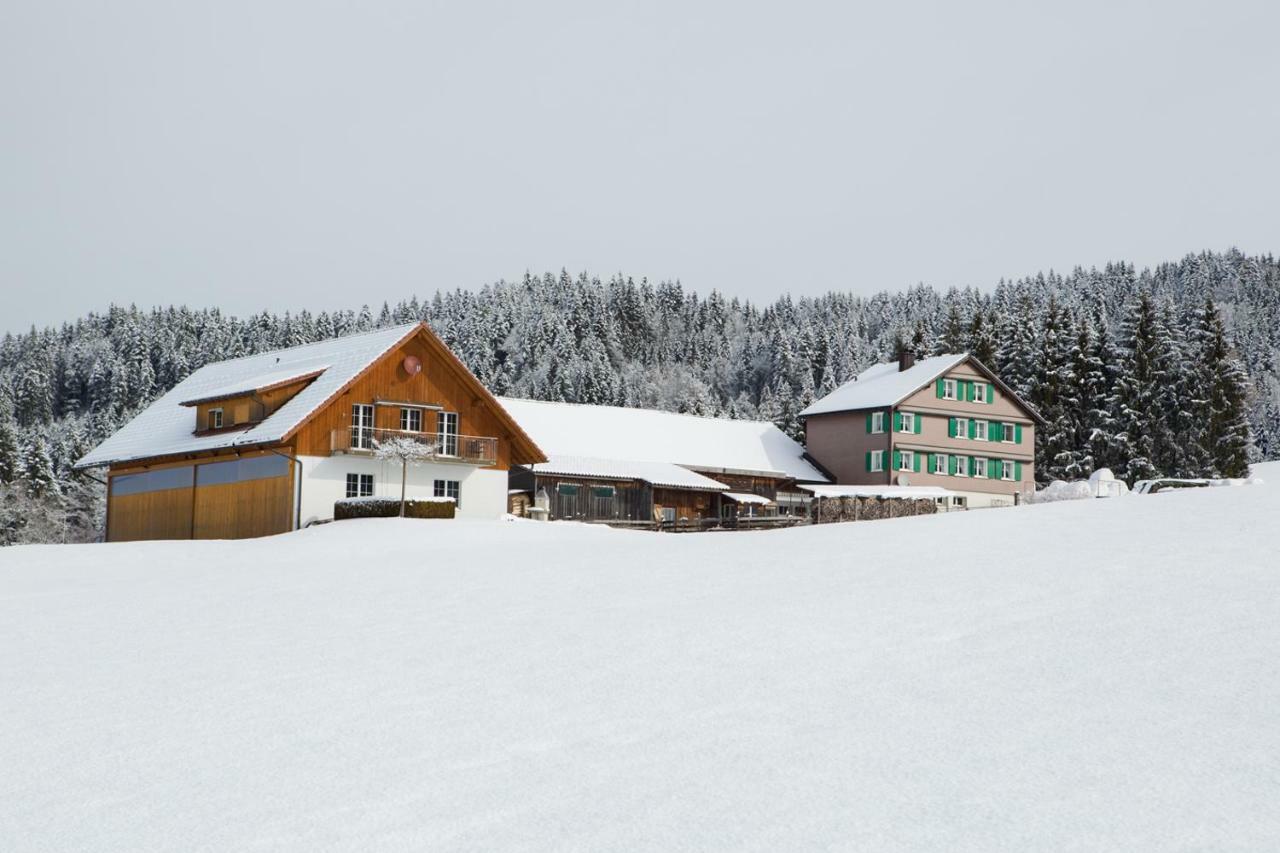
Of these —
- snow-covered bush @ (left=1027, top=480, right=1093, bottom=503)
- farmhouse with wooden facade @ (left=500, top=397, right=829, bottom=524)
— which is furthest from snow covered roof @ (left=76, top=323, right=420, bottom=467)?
snow-covered bush @ (left=1027, top=480, right=1093, bottom=503)

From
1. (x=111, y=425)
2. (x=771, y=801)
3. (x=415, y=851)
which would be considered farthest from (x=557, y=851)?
(x=111, y=425)

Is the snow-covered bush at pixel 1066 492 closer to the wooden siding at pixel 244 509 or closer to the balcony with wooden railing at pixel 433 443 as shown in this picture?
the balcony with wooden railing at pixel 433 443

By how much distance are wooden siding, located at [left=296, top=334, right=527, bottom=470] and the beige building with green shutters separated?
83.3ft

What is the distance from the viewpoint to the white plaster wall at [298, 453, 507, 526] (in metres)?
42.3

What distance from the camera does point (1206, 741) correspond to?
34.5 ft

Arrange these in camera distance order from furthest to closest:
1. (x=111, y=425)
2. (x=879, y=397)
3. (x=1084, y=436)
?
1. (x=111, y=425)
2. (x=1084, y=436)
3. (x=879, y=397)

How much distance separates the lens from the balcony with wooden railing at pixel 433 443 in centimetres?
4325

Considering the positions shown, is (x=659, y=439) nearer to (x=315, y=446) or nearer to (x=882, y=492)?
(x=882, y=492)

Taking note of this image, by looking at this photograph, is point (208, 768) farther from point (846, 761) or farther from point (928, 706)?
point (928, 706)

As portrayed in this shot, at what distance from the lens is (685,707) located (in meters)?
12.6

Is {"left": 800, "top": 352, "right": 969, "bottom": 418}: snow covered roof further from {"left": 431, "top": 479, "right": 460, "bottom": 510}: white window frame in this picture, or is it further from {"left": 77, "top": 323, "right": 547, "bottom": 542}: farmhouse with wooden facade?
{"left": 431, "top": 479, "right": 460, "bottom": 510}: white window frame

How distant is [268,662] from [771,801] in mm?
8597

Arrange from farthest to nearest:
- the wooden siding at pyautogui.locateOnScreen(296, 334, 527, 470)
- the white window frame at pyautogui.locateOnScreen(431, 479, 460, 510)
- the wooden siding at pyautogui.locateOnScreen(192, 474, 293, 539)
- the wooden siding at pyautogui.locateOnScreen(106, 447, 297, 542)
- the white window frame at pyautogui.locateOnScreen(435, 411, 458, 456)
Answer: the white window frame at pyautogui.locateOnScreen(435, 411, 458, 456), the white window frame at pyautogui.locateOnScreen(431, 479, 460, 510), the wooden siding at pyautogui.locateOnScreen(296, 334, 527, 470), the wooden siding at pyautogui.locateOnScreen(106, 447, 297, 542), the wooden siding at pyautogui.locateOnScreen(192, 474, 293, 539)

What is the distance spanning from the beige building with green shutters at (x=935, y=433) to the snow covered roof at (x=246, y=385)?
95.6ft
